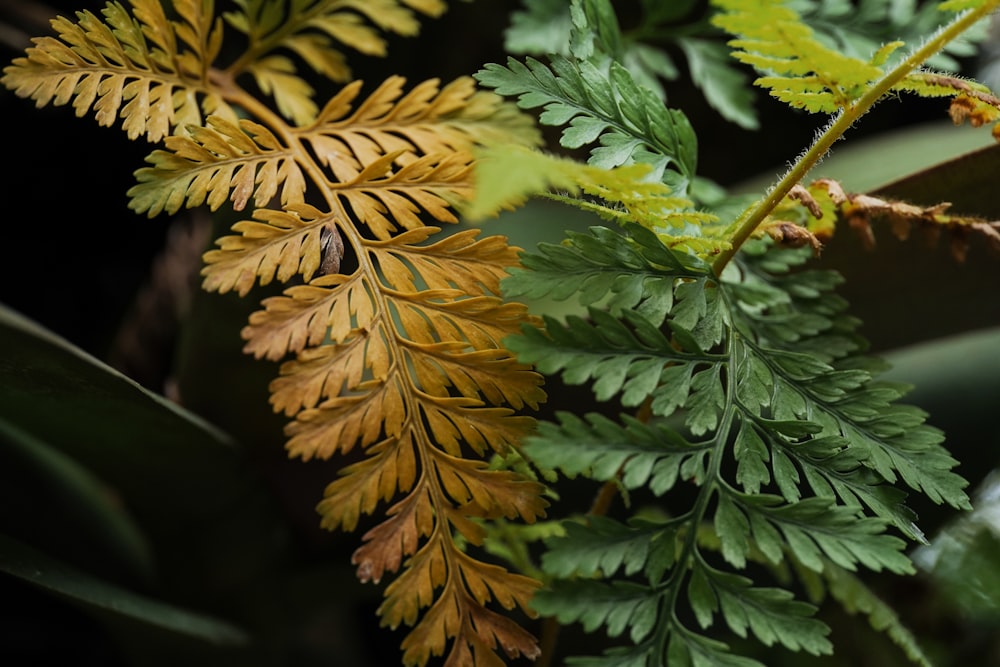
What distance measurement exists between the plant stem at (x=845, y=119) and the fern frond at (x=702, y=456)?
30 mm

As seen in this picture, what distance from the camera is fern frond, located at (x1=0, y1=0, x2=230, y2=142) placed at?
45cm

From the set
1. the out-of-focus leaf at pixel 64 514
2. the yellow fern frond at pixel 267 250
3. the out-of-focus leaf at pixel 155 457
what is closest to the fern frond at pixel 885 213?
the yellow fern frond at pixel 267 250

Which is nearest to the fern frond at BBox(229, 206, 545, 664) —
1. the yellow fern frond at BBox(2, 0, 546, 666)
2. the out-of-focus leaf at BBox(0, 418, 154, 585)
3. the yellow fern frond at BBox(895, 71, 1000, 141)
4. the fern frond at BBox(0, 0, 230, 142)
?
the yellow fern frond at BBox(2, 0, 546, 666)

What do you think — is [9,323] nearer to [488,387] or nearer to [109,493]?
[488,387]

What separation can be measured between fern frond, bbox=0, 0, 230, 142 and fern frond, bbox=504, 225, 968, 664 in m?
0.23

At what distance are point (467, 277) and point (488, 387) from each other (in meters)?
0.07

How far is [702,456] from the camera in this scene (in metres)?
0.43

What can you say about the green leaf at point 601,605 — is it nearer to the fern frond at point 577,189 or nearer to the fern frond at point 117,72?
the fern frond at point 577,189

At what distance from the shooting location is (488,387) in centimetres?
44

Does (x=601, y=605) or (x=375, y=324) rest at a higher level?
(x=375, y=324)

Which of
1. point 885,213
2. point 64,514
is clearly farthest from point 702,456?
point 64,514

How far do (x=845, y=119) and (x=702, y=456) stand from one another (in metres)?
0.19

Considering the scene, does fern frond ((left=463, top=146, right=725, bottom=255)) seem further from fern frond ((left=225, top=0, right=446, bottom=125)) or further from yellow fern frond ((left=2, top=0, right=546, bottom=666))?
fern frond ((left=225, top=0, right=446, bottom=125))

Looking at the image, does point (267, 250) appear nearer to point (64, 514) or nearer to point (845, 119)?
point (845, 119)
